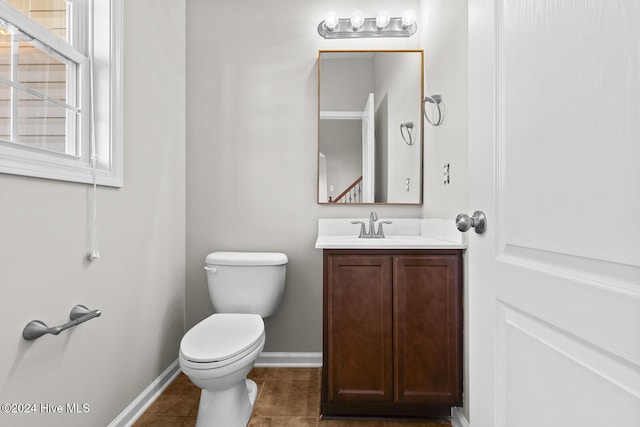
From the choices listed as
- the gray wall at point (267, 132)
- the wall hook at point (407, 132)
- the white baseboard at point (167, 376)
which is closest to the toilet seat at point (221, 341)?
the white baseboard at point (167, 376)

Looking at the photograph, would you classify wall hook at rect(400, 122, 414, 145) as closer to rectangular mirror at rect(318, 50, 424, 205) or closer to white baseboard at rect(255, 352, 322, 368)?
rectangular mirror at rect(318, 50, 424, 205)

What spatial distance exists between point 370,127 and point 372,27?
0.63 meters

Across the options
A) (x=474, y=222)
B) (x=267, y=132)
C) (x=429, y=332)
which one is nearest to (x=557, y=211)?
(x=474, y=222)

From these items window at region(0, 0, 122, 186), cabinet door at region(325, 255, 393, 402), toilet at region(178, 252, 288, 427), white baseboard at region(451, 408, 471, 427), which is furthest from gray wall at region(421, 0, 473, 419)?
window at region(0, 0, 122, 186)

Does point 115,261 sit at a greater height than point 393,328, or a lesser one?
greater

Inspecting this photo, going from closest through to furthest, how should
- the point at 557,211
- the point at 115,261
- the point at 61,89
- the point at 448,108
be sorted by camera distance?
the point at 557,211
the point at 61,89
the point at 115,261
the point at 448,108

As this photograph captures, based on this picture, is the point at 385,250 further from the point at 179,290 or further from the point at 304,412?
the point at 179,290

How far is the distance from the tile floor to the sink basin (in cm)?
84

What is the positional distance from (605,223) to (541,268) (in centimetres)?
17

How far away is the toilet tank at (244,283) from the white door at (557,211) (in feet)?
4.45

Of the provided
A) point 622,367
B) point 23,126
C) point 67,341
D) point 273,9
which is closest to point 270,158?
point 273,9

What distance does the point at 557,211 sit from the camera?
2.01 feet

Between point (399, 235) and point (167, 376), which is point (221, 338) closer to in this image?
point (167, 376)

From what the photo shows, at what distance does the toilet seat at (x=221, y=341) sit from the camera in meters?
1.45
